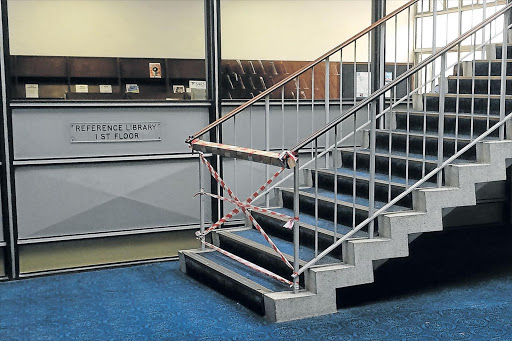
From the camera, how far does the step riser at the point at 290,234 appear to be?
14.9 ft

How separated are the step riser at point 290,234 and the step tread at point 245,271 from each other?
0.38m

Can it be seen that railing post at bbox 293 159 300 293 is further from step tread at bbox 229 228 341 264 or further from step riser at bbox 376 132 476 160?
step riser at bbox 376 132 476 160

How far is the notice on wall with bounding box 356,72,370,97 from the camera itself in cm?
642

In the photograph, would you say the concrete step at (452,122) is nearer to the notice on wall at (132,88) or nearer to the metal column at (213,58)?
the metal column at (213,58)

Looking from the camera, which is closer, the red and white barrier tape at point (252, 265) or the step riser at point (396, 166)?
the red and white barrier tape at point (252, 265)

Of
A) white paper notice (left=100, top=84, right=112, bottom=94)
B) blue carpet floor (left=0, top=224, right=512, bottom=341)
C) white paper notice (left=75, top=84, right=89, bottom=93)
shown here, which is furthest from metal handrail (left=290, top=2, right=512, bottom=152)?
white paper notice (left=75, top=84, right=89, bottom=93)

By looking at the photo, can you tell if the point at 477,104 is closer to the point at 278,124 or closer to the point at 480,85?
the point at 480,85

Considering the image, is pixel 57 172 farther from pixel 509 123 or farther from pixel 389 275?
pixel 509 123

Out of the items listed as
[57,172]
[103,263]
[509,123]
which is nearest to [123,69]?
[57,172]

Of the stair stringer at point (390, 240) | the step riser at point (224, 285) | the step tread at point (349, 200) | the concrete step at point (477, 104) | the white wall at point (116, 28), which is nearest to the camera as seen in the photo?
the stair stringer at point (390, 240)

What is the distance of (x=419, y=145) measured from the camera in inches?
203

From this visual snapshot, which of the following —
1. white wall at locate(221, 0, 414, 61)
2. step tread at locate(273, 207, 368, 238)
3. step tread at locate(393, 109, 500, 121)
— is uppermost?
white wall at locate(221, 0, 414, 61)

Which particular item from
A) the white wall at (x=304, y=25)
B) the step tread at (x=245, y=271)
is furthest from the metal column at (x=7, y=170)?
the white wall at (x=304, y=25)

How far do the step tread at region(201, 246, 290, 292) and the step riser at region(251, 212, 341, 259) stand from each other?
1.23ft
